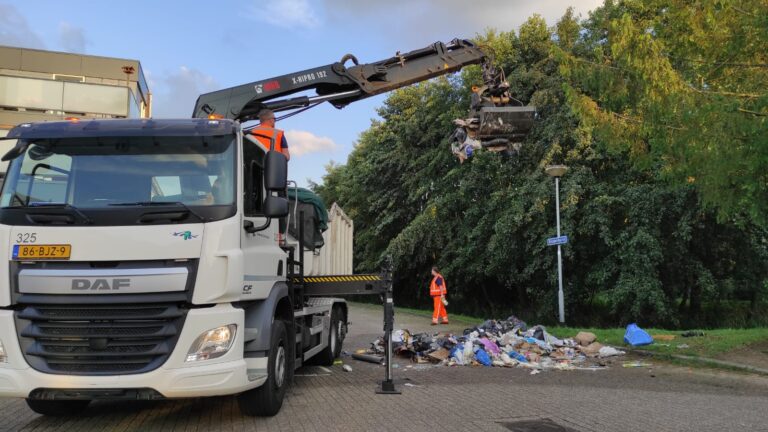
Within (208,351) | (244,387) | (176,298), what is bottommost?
(244,387)

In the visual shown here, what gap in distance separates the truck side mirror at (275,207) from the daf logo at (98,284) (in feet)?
4.84

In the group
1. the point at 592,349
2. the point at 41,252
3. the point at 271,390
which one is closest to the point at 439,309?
the point at 592,349

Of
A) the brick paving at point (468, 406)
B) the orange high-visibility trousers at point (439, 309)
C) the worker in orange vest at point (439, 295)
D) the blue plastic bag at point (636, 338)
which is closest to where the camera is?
the brick paving at point (468, 406)

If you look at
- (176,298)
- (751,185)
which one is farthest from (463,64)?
(176,298)

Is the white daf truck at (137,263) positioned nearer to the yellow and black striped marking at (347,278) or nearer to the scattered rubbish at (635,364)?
the yellow and black striped marking at (347,278)

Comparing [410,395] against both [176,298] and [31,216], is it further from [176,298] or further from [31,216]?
[31,216]

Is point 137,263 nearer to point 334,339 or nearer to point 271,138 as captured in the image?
point 271,138

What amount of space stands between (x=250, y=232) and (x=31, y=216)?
72.6 inches

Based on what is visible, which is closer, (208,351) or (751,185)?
(208,351)

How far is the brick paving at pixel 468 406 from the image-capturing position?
5.63 m

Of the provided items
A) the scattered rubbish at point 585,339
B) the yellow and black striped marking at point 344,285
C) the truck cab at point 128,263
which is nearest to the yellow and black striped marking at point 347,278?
the yellow and black striped marking at point 344,285

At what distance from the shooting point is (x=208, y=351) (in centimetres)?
495

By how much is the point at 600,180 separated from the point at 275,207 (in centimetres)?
1651

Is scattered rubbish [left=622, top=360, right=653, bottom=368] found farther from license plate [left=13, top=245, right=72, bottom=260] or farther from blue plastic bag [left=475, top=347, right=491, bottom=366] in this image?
license plate [left=13, top=245, right=72, bottom=260]
